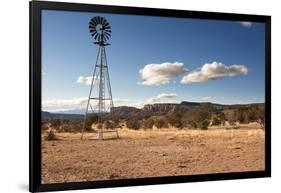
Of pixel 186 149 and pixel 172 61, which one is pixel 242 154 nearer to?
pixel 186 149

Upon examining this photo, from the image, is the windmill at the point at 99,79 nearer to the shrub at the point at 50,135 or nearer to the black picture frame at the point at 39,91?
the black picture frame at the point at 39,91

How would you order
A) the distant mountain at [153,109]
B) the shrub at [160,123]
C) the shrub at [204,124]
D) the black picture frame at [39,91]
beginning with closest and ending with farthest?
the black picture frame at [39,91]
the distant mountain at [153,109]
the shrub at [160,123]
the shrub at [204,124]

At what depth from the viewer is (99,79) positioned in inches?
221

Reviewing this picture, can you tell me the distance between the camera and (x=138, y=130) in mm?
5828

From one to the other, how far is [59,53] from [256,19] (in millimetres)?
2264

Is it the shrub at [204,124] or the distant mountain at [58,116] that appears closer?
the distant mountain at [58,116]

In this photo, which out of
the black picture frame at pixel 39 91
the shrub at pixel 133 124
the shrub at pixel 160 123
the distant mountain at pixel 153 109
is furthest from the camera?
the shrub at pixel 160 123

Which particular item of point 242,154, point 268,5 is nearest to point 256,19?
point 268,5

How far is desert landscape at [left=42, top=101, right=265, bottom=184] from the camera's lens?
18.1ft

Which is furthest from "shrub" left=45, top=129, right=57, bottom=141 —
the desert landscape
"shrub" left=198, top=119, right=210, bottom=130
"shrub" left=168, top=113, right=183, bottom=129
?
"shrub" left=198, top=119, right=210, bottom=130

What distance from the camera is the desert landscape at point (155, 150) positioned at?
552cm

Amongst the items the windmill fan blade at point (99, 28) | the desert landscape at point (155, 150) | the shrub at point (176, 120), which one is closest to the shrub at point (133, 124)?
the desert landscape at point (155, 150)

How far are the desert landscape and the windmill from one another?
180 millimetres

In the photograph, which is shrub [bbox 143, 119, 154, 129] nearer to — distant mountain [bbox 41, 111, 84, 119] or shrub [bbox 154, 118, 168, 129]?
shrub [bbox 154, 118, 168, 129]
